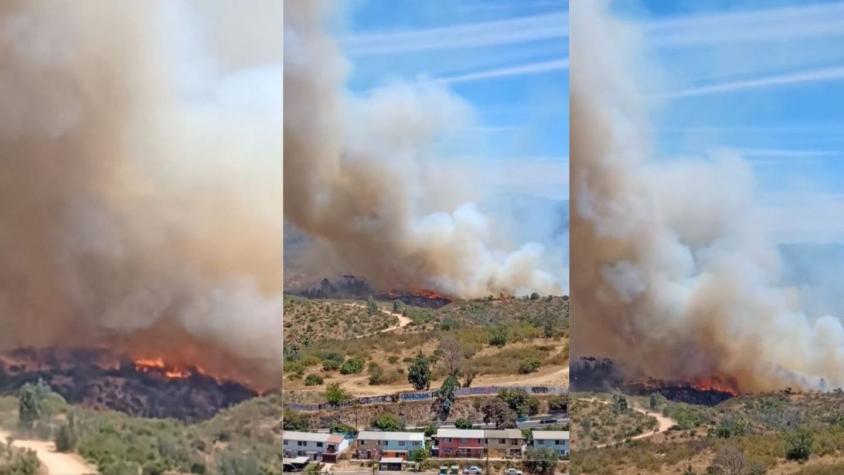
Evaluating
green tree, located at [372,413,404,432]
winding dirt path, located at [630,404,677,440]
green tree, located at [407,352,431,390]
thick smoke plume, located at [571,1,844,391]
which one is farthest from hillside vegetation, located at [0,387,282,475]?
winding dirt path, located at [630,404,677,440]

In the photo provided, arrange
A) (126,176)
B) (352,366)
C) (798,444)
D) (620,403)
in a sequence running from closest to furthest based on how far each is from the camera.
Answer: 1. (798,444)
2. (620,403)
3. (126,176)
4. (352,366)

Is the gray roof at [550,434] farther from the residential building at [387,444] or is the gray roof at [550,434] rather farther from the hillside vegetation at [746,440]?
the residential building at [387,444]

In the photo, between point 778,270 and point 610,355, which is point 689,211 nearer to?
point 778,270

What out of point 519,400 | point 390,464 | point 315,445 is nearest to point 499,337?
point 519,400

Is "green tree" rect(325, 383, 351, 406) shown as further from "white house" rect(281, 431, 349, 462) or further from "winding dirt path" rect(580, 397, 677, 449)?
"winding dirt path" rect(580, 397, 677, 449)

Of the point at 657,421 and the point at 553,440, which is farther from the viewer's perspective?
the point at 553,440

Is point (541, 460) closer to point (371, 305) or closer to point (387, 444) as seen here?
point (387, 444)

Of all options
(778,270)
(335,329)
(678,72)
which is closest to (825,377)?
(778,270)
